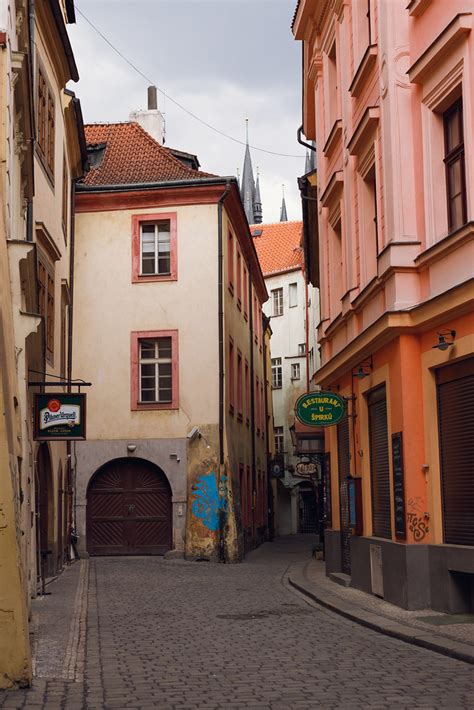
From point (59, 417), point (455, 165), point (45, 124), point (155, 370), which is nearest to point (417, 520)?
point (455, 165)

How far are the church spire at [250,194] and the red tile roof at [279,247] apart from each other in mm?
39812

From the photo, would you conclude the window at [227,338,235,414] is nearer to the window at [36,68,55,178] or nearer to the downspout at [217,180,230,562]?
the downspout at [217,180,230,562]

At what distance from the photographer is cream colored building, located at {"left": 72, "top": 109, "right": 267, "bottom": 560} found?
90.7 feet

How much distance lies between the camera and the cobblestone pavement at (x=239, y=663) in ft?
25.7

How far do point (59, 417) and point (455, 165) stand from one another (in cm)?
800

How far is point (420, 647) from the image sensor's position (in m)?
10.6

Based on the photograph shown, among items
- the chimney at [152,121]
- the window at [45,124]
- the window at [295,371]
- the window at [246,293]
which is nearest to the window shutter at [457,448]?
the window at [45,124]

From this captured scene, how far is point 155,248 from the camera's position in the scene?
1153 inches

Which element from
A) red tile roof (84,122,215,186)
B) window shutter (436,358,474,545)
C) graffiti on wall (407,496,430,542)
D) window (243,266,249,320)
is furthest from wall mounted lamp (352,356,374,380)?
window (243,266,249,320)

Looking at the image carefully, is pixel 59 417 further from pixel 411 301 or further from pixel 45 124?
pixel 411 301

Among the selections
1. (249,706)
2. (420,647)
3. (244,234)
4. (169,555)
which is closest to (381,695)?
(249,706)

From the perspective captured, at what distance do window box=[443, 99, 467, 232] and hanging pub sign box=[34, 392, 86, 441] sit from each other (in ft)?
24.2

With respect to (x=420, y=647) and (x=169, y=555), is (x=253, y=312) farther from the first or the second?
(x=420, y=647)

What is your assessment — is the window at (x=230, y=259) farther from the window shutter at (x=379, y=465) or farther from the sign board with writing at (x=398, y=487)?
the sign board with writing at (x=398, y=487)
